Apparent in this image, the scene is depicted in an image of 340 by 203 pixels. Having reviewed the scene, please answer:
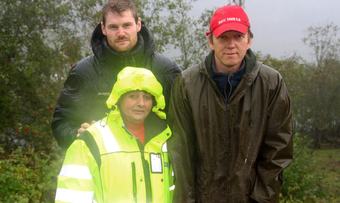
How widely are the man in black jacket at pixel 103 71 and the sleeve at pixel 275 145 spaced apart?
0.73 m

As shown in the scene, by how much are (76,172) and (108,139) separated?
0.89 feet

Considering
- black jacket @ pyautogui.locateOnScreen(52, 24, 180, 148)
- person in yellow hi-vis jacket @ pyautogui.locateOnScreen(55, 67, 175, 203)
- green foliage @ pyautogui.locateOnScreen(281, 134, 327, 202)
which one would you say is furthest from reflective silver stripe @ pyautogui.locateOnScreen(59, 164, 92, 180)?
green foliage @ pyautogui.locateOnScreen(281, 134, 327, 202)

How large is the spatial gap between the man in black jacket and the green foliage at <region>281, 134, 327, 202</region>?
6.83 m

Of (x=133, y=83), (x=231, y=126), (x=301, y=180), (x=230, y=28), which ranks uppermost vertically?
(x=230, y=28)

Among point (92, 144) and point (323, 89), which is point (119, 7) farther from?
point (323, 89)

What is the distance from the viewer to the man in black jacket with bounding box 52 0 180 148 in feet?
11.1

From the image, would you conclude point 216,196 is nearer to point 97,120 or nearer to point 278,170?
point 278,170

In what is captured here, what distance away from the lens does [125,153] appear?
3074 millimetres

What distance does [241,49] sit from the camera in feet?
10.4

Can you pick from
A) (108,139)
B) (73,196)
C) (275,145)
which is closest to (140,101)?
(108,139)

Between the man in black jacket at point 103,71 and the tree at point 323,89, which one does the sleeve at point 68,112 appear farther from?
the tree at point 323,89

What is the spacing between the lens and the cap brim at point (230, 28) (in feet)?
10.3

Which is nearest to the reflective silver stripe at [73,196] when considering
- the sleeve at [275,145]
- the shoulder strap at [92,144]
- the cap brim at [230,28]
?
the shoulder strap at [92,144]

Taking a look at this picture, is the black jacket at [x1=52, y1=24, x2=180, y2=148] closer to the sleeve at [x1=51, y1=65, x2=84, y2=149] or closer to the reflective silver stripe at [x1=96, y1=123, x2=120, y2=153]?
the sleeve at [x1=51, y1=65, x2=84, y2=149]
